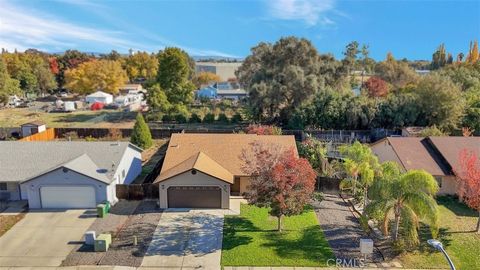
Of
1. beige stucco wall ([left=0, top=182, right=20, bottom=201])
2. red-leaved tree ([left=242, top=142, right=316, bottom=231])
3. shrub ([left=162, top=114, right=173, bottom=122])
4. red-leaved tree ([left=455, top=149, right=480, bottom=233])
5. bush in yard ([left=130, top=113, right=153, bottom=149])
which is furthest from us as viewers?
shrub ([left=162, top=114, right=173, bottom=122])

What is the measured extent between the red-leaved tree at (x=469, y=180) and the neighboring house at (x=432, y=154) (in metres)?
1.08

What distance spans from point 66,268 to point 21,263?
7.69ft

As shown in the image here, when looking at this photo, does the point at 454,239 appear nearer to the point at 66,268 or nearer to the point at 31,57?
the point at 66,268

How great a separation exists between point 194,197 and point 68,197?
8226 millimetres

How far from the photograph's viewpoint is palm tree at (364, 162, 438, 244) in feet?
57.4

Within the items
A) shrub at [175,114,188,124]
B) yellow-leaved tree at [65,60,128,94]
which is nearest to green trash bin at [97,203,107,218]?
shrub at [175,114,188,124]

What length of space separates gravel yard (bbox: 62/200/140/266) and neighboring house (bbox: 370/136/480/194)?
1967 centimetres

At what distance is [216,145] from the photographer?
2889 cm

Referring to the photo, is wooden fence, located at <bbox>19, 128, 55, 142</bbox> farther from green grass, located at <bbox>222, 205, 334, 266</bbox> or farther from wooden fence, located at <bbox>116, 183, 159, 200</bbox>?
green grass, located at <bbox>222, 205, 334, 266</bbox>

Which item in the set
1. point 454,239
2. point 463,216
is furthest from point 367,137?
point 454,239

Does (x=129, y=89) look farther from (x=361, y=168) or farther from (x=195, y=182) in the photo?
(x=361, y=168)

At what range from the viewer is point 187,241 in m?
19.3

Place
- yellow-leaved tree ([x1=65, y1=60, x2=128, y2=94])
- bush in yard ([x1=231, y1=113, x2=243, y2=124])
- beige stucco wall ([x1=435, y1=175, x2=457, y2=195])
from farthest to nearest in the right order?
yellow-leaved tree ([x1=65, y1=60, x2=128, y2=94])
bush in yard ([x1=231, y1=113, x2=243, y2=124])
beige stucco wall ([x1=435, y1=175, x2=457, y2=195])

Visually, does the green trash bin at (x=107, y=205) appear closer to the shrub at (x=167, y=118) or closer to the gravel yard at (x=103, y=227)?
the gravel yard at (x=103, y=227)
